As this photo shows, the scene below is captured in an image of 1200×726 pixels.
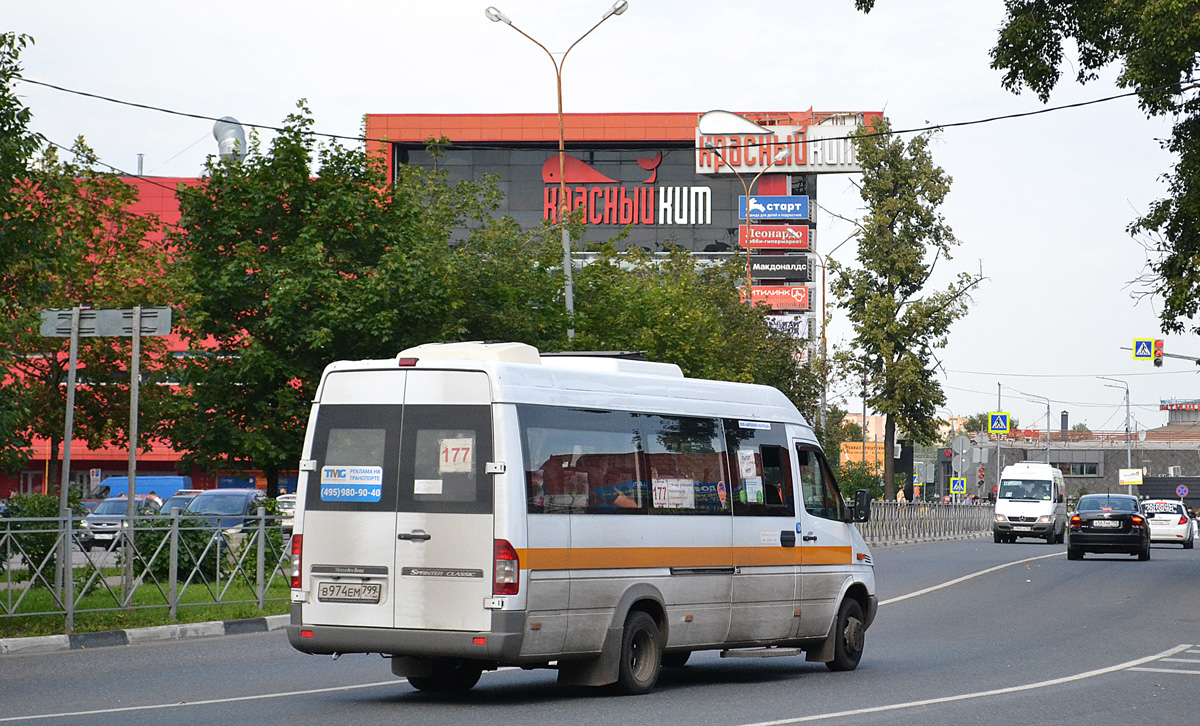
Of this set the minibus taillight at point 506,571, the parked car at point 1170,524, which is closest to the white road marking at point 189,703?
the minibus taillight at point 506,571

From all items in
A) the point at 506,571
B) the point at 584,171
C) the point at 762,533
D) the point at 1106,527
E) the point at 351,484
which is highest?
the point at 584,171

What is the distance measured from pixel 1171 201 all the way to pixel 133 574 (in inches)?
752

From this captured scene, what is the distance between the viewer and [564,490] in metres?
10.4

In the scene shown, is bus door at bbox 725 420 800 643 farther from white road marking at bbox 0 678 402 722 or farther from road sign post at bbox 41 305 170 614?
Result: road sign post at bbox 41 305 170 614

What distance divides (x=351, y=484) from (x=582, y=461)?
168cm

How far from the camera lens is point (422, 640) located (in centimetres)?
992

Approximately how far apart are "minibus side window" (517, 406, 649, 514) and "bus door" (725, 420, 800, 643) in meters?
1.26

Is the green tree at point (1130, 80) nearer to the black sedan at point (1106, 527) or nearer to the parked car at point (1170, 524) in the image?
the black sedan at point (1106, 527)

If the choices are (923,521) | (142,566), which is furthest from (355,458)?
(923,521)

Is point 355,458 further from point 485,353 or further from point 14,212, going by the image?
point 14,212

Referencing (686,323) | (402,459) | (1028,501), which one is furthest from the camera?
(1028,501)

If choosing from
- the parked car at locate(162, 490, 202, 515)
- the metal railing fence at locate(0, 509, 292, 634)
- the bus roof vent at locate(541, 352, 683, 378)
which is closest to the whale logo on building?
the parked car at locate(162, 490, 202, 515)

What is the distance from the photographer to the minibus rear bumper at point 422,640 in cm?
969

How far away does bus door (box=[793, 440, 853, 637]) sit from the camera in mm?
12633
